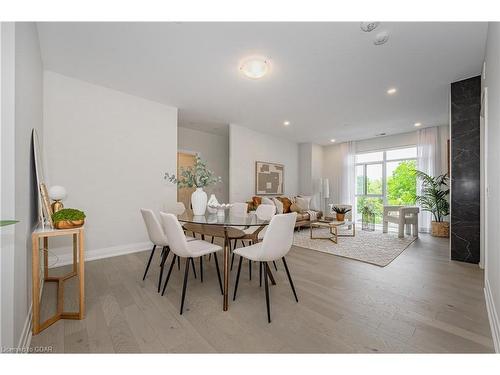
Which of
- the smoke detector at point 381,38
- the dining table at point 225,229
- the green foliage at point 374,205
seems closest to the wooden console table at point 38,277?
the dining table at point 225,229

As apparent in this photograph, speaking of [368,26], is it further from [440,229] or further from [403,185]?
[403,185]

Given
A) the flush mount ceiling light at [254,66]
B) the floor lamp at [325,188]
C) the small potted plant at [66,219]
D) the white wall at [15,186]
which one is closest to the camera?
the white wall at [15,186]

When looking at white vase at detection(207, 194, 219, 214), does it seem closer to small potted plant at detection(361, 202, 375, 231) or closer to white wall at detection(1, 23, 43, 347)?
white wall at detection(1, 23, 43, 347)

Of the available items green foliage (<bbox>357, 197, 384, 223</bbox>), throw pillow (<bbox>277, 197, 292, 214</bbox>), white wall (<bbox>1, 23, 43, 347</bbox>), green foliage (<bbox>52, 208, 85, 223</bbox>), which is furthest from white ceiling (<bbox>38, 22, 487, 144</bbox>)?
green foliage (<bbox>357, 197, 384, 223</bbox>)

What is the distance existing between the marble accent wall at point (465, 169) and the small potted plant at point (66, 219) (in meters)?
4.53

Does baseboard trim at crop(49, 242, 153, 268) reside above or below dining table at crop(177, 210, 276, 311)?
below

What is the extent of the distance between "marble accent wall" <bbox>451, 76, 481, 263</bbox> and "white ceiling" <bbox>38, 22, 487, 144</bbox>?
28 centimetres

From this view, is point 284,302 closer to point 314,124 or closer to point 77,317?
point 77,317

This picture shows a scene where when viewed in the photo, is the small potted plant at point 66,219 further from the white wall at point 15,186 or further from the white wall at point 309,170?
the white wall at point 309,170

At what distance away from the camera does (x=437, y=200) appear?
4.77 meters

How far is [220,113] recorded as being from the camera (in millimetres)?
4309

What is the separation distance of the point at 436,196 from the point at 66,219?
21.6 feet

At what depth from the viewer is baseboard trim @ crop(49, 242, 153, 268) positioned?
275 cm

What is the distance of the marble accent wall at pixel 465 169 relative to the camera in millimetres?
2824
